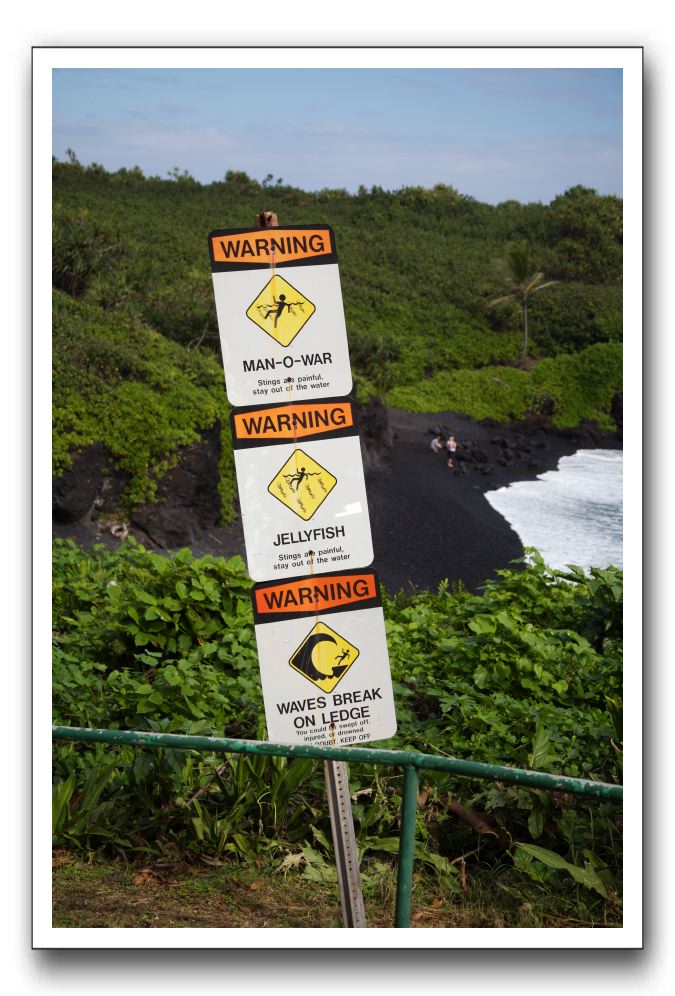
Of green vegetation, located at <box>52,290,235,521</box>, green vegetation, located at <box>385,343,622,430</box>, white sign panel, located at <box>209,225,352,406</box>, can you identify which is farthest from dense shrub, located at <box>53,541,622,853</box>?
green vegetation, located at <box>385,343,622,430</box>

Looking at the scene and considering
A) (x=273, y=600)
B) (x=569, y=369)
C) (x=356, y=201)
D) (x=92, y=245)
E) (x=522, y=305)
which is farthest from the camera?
(x=356, y=201)

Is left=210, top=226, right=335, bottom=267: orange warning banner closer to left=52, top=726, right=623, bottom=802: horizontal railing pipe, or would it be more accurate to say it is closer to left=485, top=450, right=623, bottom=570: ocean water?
left=52, top=726, right=623, bottom=802: horizontal railing pipe

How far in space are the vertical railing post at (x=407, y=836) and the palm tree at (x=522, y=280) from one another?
57.9 feet

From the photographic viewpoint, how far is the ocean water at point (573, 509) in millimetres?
11070

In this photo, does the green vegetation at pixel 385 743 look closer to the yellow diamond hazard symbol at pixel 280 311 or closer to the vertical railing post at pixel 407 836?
the vertical railing post at pixel 407 836

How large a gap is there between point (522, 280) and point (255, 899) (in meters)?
18.2

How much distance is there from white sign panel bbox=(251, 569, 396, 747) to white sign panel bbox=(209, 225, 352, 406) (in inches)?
18.9

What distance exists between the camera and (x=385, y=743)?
3.49 metres

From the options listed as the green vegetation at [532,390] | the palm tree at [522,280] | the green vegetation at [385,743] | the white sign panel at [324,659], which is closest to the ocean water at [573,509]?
the green vegetation at [532,390]

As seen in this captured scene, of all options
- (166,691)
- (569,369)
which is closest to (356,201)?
Result: (569,369)

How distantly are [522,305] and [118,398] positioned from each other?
10.9 metres

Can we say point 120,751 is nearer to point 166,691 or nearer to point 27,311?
point 166,691

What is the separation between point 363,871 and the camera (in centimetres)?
281

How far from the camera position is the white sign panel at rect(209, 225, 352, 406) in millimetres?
2225
